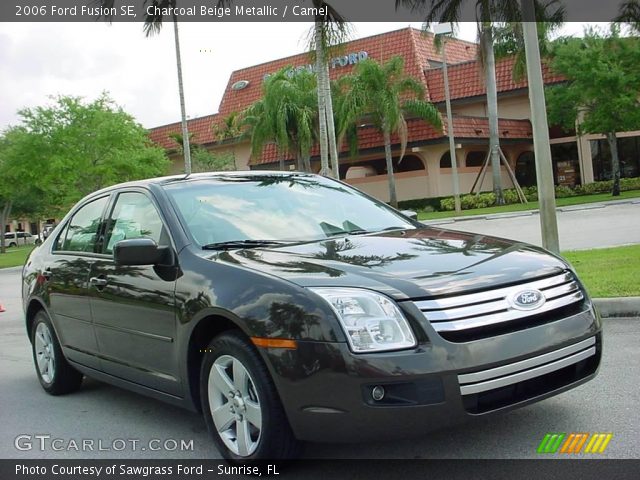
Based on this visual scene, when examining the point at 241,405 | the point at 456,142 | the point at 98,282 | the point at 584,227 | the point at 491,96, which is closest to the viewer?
the point at 241,405

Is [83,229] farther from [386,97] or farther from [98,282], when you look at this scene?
[386,97]

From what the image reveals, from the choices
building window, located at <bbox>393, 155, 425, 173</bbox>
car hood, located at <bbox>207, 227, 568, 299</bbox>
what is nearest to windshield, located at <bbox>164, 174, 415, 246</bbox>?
car hood, located at <bbox>207, 227, 568, 299</bbox>

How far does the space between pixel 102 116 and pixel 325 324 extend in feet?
119

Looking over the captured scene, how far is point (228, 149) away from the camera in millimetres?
45719

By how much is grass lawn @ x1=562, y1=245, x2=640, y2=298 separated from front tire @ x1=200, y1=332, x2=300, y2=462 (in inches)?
196

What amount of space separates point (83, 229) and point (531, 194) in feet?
106

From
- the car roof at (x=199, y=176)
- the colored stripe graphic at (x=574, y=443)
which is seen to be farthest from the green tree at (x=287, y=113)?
the colored stripe graphic at (x=574, y=443)

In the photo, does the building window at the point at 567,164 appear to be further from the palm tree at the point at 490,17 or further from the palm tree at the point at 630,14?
the palm tree at the point at 630,14

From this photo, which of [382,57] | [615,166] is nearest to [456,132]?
[382,57]

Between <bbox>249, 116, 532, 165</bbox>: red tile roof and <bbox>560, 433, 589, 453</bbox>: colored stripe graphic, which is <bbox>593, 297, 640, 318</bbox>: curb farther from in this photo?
<bbox>249, 116, 532, 165</bbox>: red tile roof

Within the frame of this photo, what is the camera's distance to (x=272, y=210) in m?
4.85

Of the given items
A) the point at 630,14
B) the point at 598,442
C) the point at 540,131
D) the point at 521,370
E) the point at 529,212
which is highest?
the point at 630,14

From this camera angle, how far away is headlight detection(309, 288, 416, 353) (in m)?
3.33

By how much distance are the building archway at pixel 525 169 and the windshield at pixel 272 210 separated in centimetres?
3747
